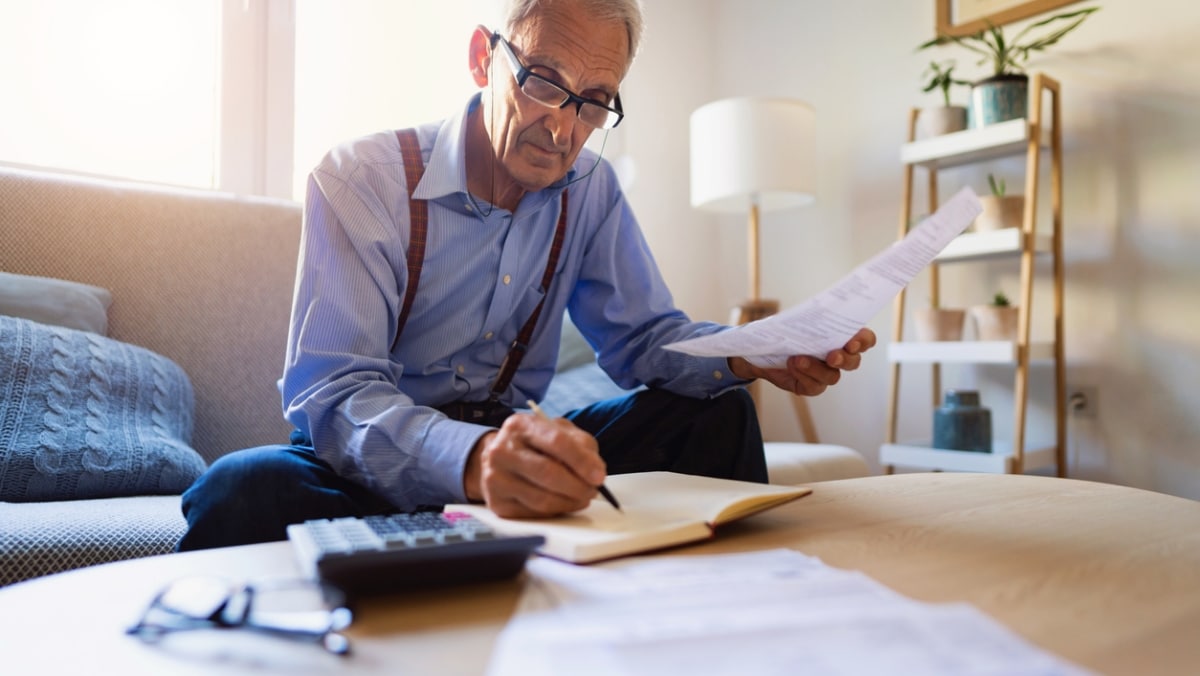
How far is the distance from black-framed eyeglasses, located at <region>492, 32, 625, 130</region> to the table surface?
0.56 meters

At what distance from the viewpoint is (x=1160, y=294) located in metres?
2.10

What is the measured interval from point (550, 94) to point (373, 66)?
1.68 m

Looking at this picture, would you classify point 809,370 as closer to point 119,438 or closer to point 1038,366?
point 119,438

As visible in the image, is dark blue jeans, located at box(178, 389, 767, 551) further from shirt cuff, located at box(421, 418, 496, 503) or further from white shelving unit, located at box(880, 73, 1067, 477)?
white shelving unit, located at box(880, 73, 1067, 477)

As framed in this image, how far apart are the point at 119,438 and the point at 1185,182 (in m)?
2.31

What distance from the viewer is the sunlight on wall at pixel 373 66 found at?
8.00ft

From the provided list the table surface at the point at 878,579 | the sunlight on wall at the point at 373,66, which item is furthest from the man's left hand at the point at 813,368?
the sunlight on wall at the point at 373,66

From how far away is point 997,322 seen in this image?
7.09 feet

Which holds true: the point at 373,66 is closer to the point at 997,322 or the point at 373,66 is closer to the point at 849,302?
the point at 997,322

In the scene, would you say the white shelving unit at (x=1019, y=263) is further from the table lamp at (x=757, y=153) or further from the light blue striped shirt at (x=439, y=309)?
the light blue striped shirt at (x=439, y=309)

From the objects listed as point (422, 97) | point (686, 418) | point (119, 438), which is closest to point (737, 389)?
point (686, 418)

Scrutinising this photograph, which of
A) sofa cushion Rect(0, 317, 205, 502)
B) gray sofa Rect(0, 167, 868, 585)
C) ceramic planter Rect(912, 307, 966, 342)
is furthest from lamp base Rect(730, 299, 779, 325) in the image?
sofa cushion Rect(0, 317, 205, 502)

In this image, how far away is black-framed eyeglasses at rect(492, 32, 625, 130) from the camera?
1051 millimetres

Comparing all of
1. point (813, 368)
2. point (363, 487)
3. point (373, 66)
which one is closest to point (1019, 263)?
point (813, 368)
